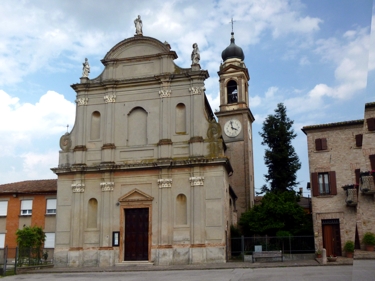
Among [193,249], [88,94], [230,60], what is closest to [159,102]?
[88,94]

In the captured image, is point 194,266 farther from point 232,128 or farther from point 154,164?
point 232,128

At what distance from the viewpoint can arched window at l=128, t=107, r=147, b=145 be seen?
31.1 m

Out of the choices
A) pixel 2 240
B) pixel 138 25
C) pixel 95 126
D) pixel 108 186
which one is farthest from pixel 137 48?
pixel 2 240

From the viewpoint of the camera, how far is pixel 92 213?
100 feet

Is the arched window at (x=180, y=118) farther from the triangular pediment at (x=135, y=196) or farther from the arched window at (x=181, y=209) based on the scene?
the triangular pediment at (x=135, y=196)

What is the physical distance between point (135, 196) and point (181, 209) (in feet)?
11.3

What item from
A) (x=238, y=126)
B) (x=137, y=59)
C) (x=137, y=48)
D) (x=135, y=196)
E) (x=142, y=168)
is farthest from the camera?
(x=238, y=126)

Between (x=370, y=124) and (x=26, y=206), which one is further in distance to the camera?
(x=26, y=206)

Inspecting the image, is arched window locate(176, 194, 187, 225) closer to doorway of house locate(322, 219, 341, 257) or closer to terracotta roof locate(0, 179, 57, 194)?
doorway of house locate(322, 219, 341, 257)

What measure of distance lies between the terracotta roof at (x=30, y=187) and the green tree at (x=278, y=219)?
18.0 metres

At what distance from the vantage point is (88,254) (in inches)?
1149

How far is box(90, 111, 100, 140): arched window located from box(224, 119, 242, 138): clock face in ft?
58.3

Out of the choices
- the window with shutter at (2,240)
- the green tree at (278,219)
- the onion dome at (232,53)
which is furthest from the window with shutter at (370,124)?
the onion dome at (232,53)

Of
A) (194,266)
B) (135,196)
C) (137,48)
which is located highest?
(137,48)
